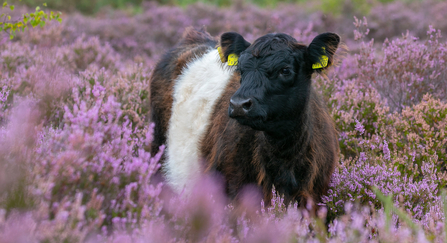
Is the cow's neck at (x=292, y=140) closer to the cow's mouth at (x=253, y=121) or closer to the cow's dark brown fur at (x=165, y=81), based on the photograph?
the cow's mouth at (x=253, y=121)

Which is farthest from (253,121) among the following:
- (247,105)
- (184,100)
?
(184,100)

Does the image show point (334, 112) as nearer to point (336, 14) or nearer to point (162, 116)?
point (162, 116)

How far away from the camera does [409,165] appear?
3.23 m

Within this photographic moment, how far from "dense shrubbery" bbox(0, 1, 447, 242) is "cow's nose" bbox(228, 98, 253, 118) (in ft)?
1.91

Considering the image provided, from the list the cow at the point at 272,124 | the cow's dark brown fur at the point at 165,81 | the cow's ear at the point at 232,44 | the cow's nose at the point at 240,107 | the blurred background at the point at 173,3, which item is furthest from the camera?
the blurred background at the point at 173,3

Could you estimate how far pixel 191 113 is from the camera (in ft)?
12.8

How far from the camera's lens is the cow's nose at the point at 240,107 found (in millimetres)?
2432

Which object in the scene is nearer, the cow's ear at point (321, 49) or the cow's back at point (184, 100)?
the cow's ear at point (321, 49)

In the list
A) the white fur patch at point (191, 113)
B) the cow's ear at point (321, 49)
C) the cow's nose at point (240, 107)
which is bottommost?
the white fur patch at point (191, 113)

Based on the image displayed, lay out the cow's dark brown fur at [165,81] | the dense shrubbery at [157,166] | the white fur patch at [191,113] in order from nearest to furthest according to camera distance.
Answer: the dense shrubbery at [157,166] → the white fur patch at [191,113] → the cow's dark brown fur at [165,81]

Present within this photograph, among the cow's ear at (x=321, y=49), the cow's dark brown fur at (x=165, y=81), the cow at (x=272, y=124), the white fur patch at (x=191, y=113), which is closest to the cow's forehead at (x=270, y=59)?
the cow at (x=272, y=124)

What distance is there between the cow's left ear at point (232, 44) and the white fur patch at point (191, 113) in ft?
1.31

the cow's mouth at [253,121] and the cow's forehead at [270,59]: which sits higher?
the cow's forehead at [270,59]

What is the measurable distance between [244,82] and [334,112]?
1.90 meters
